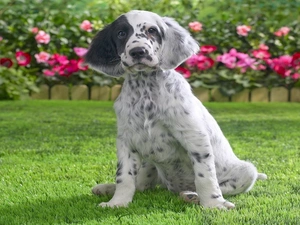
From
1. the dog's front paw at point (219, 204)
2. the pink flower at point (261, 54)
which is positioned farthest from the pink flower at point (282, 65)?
the dog's front paw at point (219, 204)

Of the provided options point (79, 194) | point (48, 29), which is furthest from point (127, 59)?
point (48, 29)

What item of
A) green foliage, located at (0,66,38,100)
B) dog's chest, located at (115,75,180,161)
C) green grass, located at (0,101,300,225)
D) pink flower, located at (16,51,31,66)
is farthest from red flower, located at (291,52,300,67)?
dog's chest, located at (115,75,180,161)

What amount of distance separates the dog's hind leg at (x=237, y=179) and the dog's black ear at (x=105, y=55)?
32.7 inches

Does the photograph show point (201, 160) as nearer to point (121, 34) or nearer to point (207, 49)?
point (121, 34)

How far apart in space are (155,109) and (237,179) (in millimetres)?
646

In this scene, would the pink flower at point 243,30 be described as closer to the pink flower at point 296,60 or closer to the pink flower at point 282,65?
the pink flower at point 282,65

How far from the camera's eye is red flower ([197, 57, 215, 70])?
9766mm

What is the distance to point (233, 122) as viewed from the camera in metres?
6.89

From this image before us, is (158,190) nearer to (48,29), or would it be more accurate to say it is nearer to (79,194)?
(79,194)

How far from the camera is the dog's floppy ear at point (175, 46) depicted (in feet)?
9.74

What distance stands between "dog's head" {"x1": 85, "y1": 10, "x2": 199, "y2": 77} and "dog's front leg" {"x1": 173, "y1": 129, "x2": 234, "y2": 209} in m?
0.37

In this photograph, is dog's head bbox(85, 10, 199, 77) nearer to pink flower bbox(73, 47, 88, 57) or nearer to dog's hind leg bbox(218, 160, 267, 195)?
dog's hind leg bbox(218, 160, 267, 195)

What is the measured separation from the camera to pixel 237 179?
3.22 meters

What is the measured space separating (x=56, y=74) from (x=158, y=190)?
21.9ft
